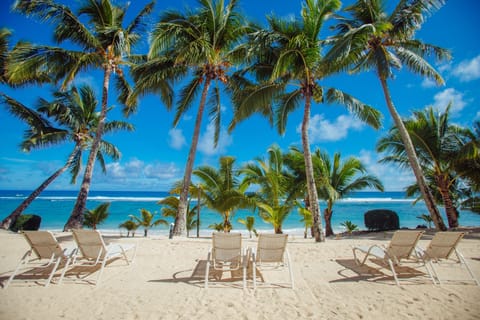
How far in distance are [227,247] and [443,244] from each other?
3.99 m

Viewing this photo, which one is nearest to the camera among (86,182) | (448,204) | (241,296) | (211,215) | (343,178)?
(241,296)

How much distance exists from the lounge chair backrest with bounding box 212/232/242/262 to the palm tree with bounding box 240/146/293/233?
4.74 m

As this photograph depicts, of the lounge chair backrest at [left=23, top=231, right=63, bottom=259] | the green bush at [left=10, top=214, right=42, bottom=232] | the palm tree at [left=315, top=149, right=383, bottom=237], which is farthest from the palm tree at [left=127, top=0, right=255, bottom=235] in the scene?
the green bush at [left=10, top=214, right=42, bottom=232]

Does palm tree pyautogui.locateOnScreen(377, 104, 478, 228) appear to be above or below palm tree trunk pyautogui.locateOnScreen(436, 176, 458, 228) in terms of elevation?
above

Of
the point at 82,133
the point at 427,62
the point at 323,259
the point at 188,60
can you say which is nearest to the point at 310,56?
the point at 188,60

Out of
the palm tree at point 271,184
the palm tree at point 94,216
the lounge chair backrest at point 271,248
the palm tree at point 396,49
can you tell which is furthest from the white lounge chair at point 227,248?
the palm tree at point 94,216

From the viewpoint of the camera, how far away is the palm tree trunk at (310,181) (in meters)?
7.61

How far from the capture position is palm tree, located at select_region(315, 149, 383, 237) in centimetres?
1219

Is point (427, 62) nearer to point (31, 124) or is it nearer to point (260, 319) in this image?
point (260, 319)

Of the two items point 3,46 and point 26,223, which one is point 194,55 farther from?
point 26,223

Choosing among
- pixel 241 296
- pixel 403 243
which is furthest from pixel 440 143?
pixel 241 296

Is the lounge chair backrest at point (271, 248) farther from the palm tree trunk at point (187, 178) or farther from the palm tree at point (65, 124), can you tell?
the palm tree at point (65, 124)

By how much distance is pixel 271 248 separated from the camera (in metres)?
4.17

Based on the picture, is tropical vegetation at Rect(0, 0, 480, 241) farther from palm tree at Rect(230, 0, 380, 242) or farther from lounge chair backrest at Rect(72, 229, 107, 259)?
lounge chair backrest at Rect(72, 229, 107, 259)
